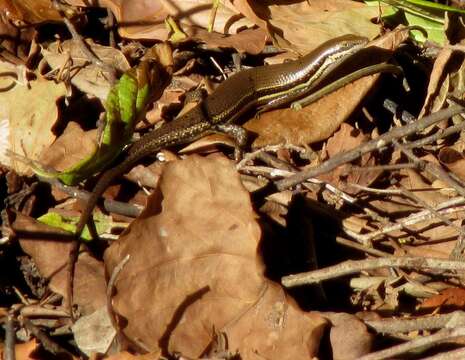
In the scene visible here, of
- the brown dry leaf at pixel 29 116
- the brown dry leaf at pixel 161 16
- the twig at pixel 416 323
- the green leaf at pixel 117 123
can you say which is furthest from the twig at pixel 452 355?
the brown dry leaf at pixel 161 16

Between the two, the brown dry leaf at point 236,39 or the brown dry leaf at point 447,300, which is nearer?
the brown dry leaf at point 447,300

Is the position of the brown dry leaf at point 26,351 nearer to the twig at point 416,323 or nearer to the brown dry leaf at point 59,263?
the brown dry leaf at point 59,263

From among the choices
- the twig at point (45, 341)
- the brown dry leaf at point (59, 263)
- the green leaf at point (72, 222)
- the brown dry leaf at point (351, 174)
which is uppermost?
the brown dry leaf at point (351, 174)

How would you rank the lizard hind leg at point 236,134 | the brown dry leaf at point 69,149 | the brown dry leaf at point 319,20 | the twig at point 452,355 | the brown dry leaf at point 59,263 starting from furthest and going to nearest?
the brown dry leaf at point 319,20 < the lizard hind leg at point 236,134 < the brown dry leaf at point 69,149 < the brown dry leaf at point 59,263 < the twig at point 452,355

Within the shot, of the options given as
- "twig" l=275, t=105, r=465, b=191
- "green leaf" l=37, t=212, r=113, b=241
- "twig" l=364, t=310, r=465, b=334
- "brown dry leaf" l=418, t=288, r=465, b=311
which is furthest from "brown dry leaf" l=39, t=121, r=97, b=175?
"brown dry leaf" l=418, t=288, r=465, b=311

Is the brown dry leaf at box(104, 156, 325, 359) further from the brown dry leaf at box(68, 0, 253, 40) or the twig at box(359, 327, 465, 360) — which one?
the brown dry leaf at box(68, 0, 253, 40)
